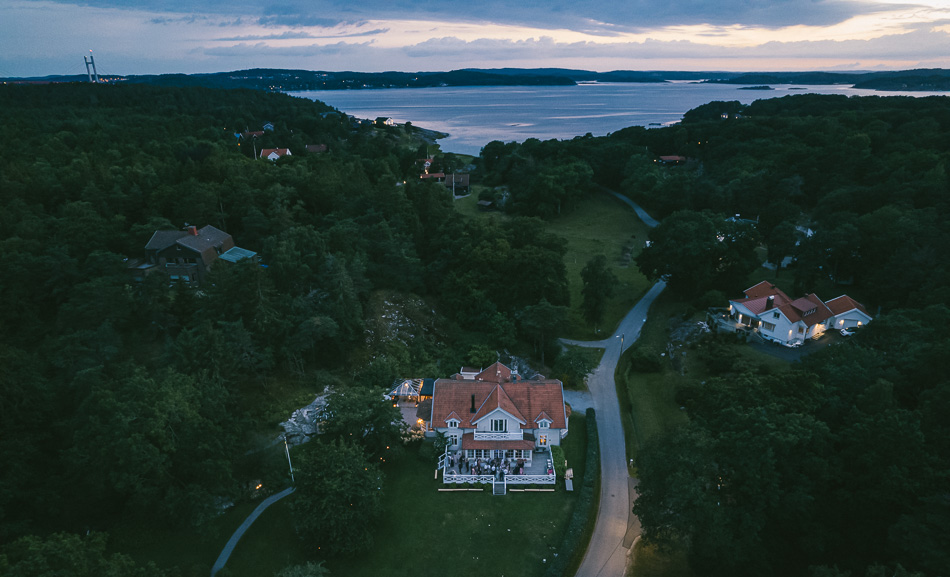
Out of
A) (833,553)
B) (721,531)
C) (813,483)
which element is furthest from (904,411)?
(721,531)

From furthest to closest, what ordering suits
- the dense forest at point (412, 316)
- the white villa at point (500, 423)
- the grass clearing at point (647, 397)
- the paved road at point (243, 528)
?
1. the grass clearing at point (647, 397)
2. the white villa at point (500, 423)
3. the paved road at point (243, 528)
4. the dense forest at point (412, 316)

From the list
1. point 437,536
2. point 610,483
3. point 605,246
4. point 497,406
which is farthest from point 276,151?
point 610,483

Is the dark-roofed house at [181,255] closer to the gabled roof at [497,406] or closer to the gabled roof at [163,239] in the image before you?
the gabled roof at [163,239]

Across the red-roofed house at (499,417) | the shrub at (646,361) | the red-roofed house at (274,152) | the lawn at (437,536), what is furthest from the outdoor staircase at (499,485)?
the red-roofed house at (274,152)

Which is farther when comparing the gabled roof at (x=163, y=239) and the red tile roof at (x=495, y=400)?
the gabled roof at (x=163, y=239)

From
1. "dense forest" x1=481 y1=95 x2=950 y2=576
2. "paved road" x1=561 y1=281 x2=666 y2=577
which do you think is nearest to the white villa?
"paved road" x1=561 y1=281 x2=666 y2=577

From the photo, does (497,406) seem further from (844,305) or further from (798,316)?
(844,305)
